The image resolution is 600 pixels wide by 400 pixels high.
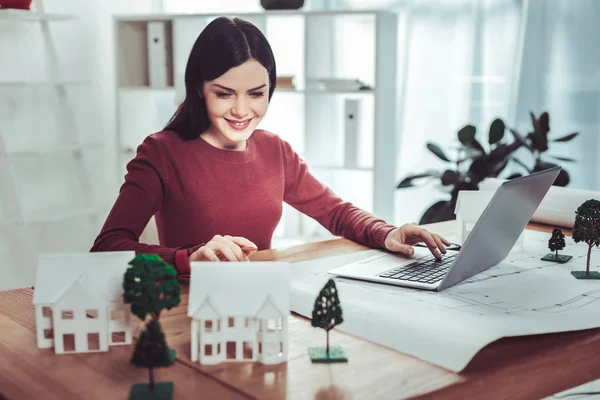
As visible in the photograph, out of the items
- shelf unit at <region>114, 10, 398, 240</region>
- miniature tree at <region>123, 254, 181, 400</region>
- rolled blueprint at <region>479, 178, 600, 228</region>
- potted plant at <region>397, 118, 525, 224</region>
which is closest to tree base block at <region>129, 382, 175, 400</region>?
miniature tree at <region>123, 254, 181, 400</region>

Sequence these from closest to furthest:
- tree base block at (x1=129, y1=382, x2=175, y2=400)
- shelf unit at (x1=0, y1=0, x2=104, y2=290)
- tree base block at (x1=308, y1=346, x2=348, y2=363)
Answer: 1. tree base block at (x1=129, y1=382, x2=175, y2=400)
2. tree base block at (x1=308, y1=346, x2=348, y2=363)
3. shelf unit at (x1=0, y1=0, x2=104, y2=290)

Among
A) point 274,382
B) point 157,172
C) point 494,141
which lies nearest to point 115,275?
point 274,382

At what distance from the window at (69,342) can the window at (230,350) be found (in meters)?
0.22

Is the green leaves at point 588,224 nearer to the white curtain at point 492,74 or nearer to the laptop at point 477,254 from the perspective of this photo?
the laptop at point 477,254

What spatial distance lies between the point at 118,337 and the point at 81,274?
0.12 metres

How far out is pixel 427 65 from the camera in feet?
13.4

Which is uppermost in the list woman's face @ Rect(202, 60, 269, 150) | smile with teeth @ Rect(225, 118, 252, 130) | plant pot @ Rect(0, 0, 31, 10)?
plant pot @ Rect(0, 0, 31, 10)

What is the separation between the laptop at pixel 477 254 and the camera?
1249 millimetres

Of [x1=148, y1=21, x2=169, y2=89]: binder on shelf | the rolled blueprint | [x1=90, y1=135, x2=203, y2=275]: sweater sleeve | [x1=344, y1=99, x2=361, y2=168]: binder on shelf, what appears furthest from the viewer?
[x1=148, y1=21, x2=169, y2=89]: binder on shelf

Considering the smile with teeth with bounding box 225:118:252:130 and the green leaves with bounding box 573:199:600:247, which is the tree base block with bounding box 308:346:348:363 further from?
the smile with teeth with bounding box 225:118:252:130

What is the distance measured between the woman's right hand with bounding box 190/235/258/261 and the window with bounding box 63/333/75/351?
30cm

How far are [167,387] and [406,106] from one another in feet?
11.4

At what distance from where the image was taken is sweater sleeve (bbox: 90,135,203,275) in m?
1.47

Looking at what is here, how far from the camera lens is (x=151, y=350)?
87cm
